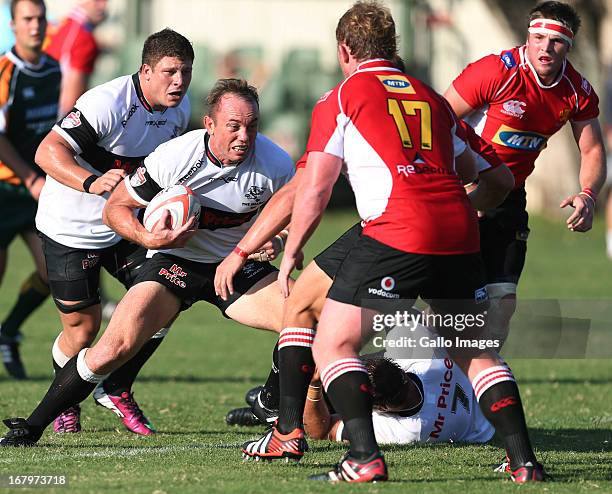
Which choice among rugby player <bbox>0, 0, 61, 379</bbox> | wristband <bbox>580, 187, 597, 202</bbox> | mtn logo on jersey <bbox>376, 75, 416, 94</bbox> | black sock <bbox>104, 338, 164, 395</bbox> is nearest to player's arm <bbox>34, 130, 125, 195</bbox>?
black sock <bbox>104, 338, 164, 395</bbox>

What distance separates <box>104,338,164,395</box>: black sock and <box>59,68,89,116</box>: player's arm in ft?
12.6

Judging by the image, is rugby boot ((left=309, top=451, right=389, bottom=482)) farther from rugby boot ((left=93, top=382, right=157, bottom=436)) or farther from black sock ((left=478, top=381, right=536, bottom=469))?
rugby boot ((left=93, top=382, right=157, bottom=436))

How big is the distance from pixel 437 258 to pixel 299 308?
32.3 inches

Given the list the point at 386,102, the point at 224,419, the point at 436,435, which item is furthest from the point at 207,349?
the point at 386,102

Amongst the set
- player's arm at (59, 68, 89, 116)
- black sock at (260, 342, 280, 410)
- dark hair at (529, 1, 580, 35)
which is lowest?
black sock at (260, 342, 280, 410)

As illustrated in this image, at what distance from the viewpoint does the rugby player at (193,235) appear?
6469 millimetres

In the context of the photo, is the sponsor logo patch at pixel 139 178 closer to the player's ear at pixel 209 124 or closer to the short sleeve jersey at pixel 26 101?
the player's ear at pixel 209 124

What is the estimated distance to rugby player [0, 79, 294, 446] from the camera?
6469mm

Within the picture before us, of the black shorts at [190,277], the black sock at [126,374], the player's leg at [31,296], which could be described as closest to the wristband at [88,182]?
the black shorts at [190,277]

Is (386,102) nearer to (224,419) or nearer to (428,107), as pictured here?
(428,107)

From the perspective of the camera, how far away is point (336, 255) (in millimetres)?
5969

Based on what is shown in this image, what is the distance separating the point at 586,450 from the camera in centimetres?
680

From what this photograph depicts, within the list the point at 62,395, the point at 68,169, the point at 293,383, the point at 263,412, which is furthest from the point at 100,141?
the point at 293,383

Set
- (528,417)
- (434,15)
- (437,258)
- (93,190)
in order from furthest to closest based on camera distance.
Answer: (434,15) < (528,417) < (93,190) < (437,258)
